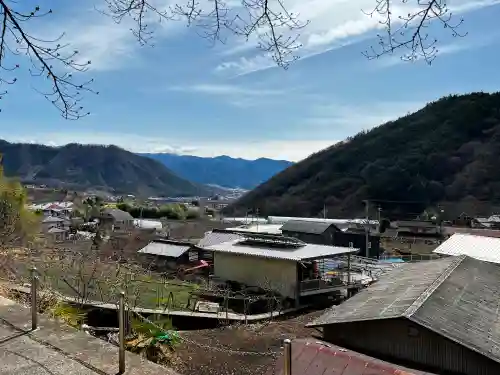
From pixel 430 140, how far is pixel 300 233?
37.2 meters

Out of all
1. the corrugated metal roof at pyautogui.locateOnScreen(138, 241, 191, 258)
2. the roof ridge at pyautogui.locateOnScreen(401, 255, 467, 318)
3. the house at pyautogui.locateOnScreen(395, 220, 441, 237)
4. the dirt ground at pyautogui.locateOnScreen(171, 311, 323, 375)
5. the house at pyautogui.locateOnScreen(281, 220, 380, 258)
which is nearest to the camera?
the roof ridge at pyautogui.locateOnScreen(401, 255, 467, 318)

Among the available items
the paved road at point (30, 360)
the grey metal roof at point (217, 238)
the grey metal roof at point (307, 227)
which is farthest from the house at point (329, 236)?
the paved road at point (30, 360)

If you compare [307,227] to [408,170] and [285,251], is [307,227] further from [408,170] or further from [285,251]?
[408,170]

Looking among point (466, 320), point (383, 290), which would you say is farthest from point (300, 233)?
point (466, 320)

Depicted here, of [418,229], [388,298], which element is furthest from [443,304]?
[418,229]

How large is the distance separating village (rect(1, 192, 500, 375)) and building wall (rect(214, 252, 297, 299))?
0.04 m

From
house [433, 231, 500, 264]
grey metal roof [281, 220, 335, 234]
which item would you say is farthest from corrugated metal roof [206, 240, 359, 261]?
grey metal roof [281, 220, 335, 234]

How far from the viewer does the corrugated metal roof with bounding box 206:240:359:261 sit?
1566cm

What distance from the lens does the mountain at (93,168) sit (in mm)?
107194

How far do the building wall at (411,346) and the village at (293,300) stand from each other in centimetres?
2

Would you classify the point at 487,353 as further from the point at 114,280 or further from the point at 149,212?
the point at 149,212

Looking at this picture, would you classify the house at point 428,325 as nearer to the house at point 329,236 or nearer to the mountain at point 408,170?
the house at point 329,236

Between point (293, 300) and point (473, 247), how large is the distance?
23.2ft

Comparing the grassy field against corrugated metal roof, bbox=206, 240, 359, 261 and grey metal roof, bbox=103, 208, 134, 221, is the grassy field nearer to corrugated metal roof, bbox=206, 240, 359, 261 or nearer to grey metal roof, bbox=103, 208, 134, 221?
corrugated metal roof, bbox=206, 240, 359, 261
